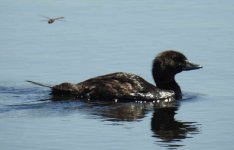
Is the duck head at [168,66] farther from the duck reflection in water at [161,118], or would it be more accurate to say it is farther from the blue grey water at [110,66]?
the duck reflection in water at [161,118]

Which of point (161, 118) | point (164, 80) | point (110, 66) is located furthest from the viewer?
point (110, 66)

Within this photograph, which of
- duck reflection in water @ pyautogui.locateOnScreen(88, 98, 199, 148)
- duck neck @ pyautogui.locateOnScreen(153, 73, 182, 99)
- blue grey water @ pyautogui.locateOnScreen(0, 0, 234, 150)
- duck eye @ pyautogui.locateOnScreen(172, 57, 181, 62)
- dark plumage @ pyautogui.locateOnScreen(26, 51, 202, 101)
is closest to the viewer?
blue grey water @ pyautogui.locateOnScreen(0, 0, 234, 150)

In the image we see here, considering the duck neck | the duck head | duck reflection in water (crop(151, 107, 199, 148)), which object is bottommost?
duck reflection in water (crop(151, 107, 199, 148))

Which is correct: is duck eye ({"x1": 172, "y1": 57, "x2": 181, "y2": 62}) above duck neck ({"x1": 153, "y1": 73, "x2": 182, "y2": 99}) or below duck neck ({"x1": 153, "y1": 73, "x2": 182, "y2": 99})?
above

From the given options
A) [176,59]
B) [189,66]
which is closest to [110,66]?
[176,59]

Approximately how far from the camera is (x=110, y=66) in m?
22.7

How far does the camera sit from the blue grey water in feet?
55.8

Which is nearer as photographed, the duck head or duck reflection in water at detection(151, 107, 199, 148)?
duck reflection in water at detection(151, 107, 199, 148)

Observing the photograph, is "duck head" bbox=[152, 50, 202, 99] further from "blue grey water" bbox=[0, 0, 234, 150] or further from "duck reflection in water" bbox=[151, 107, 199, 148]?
"duck reflection in water" bbox=[151, 107, 199, 148]

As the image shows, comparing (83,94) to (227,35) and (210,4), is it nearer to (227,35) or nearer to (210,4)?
(227,35)

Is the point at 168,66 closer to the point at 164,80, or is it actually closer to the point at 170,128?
the point at 164,80

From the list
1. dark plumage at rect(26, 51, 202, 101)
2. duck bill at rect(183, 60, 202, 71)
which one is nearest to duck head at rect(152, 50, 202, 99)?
duck bill at rect(183, 60, 202, 71)

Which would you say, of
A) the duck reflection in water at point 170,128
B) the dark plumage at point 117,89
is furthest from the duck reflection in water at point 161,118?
the dark plumage at point 117,89

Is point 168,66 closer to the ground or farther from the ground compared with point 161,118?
farther from the ground
